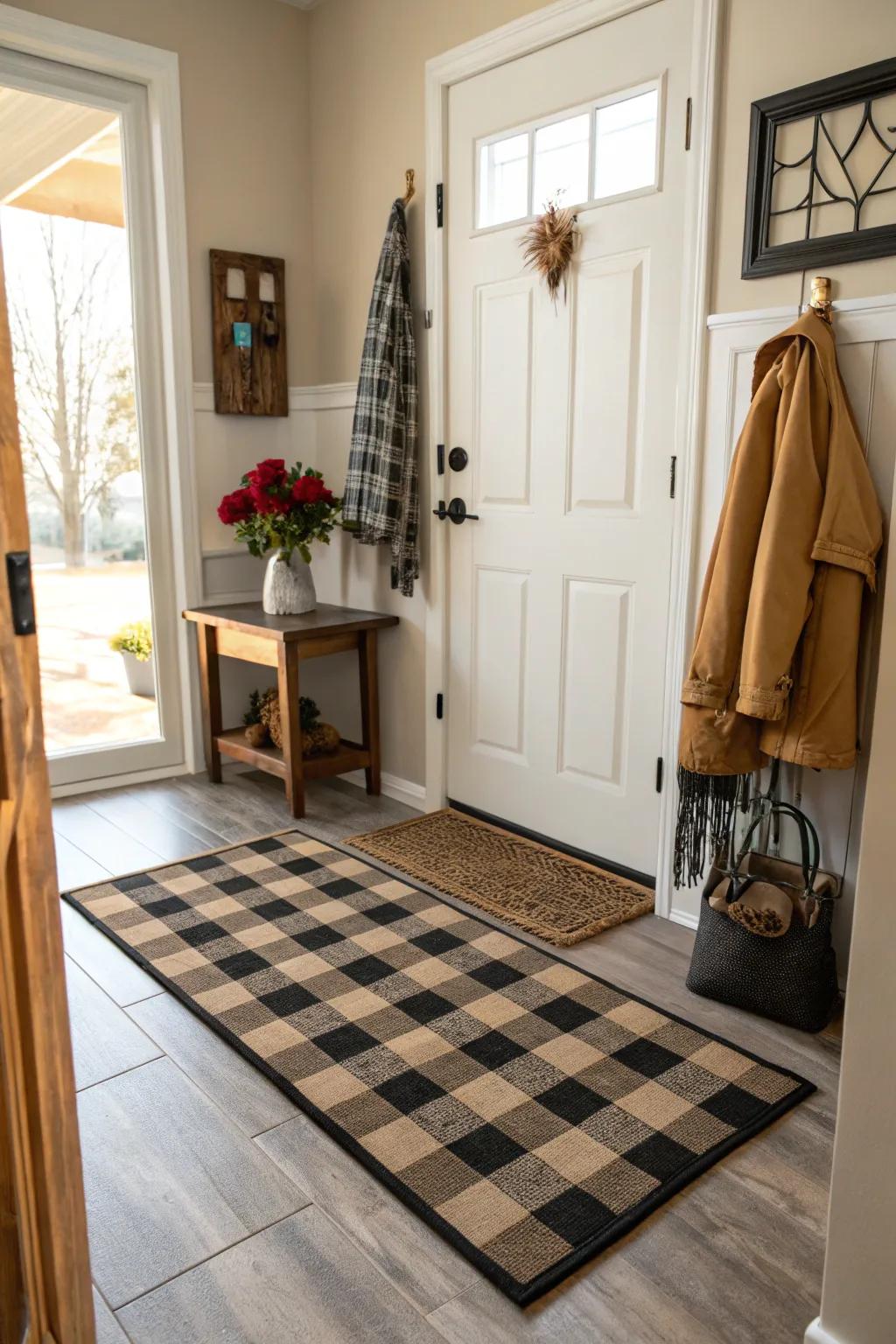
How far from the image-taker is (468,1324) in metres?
1.38

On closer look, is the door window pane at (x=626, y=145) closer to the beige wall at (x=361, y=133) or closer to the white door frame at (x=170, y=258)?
the beige wall at (x=361, y=133)

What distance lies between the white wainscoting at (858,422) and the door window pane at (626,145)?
513mm

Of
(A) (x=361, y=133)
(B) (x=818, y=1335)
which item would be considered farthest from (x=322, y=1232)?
(A) (x=361, y=133)

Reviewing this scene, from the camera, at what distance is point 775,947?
2.08 metres

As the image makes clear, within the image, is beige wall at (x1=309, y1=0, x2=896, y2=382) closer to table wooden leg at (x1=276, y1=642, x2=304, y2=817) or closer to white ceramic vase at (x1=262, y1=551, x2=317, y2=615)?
white ceramic vase at (x1=262, y1=551, x2=317, y2=615)

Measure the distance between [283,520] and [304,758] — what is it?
0.82m

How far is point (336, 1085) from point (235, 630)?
6.13 ft

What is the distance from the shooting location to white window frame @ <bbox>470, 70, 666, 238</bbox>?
2471 millimetres

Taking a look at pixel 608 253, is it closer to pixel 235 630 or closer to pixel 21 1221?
pixel 235 630

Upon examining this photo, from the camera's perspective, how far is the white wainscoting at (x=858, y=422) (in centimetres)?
203

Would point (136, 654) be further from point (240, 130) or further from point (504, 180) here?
point (504, 180)

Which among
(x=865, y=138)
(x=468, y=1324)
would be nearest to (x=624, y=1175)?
(x=468, y=1324)

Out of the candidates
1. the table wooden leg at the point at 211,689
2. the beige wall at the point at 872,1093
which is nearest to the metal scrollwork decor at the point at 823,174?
the beige wall at the point at 872,1093

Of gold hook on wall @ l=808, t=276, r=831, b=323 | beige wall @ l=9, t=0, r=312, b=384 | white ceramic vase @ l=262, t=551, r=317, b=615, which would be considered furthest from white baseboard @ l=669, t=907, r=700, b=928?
beige wall @ l=9, t=0, r=312, b=384
